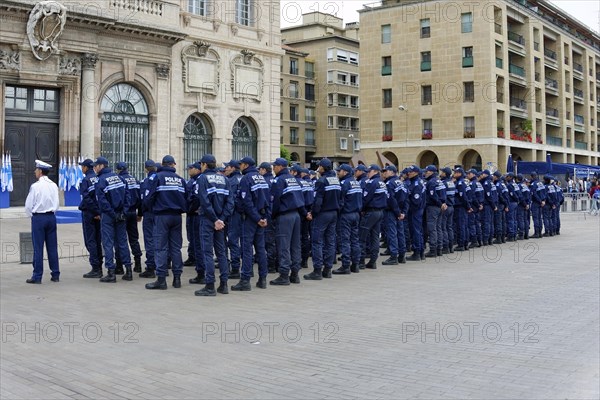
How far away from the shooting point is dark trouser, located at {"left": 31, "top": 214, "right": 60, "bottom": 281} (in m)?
11.7

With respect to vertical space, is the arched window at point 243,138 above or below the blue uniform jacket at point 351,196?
above

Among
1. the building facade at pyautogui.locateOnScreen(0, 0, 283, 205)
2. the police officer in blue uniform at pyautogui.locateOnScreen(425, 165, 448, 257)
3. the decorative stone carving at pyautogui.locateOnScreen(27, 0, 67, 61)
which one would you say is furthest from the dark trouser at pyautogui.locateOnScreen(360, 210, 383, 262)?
the decorative stone carving at pyautogui.locateOnScreen(27, 0, 67, 61)

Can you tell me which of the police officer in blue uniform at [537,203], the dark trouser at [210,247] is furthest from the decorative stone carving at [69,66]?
the police officer in blue uniform at [537,203]

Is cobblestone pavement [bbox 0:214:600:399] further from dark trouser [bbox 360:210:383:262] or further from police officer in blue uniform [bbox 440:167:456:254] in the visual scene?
police officer in blue uniform [bbox 440:167:456:254]

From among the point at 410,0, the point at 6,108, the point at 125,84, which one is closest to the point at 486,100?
the point at 410,0

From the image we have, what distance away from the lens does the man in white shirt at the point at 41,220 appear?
38.4ft

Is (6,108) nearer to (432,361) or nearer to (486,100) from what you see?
(432,361)

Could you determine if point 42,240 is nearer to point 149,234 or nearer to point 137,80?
point 149,234

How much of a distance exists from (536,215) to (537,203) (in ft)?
1.29

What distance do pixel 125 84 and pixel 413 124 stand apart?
33.1 metres

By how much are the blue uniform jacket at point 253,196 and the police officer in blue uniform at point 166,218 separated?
1.02 m

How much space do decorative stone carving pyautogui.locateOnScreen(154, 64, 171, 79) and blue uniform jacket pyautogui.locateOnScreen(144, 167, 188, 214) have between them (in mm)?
16283

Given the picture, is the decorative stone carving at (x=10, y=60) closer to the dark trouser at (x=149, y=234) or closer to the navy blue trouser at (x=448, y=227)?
the dark trouser at (x=149, y=234)

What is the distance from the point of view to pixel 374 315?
8.91 metres
